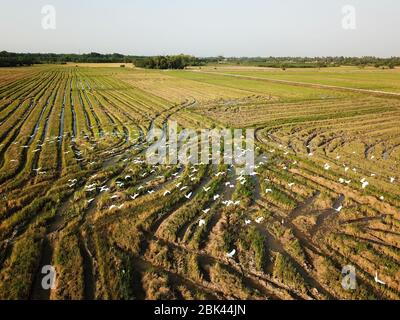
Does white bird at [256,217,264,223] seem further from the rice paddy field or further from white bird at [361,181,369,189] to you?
white bird at [361,181,369,189]

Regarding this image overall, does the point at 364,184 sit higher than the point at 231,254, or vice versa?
the point at 364,184

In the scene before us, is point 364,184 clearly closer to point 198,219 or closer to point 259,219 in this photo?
point 259,219

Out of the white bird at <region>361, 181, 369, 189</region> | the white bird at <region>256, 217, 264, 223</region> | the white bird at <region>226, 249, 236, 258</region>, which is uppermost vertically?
the white bird at <region>361, 181, 369, 189</region>

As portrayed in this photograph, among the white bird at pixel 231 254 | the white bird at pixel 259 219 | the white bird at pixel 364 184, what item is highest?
the white bird at pixel 364 184

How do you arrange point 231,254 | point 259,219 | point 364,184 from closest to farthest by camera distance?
1. point 231,254
2. point 259,219
3. point 364,184

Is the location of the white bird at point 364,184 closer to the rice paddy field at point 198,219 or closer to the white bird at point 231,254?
the rice paddy field at point 198,219

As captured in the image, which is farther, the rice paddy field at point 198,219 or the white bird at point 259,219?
the white bird at point 259,219

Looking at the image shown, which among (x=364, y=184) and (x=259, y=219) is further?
(x=364, y=184)

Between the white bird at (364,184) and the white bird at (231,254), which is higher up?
the white bird at (364,184)

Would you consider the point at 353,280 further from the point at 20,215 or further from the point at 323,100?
the point at 323,100

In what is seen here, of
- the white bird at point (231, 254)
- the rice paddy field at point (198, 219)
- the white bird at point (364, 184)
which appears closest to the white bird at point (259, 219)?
the rice paddy field at point (198, 219)

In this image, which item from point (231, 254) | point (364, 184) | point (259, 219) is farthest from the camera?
point (364, 184)

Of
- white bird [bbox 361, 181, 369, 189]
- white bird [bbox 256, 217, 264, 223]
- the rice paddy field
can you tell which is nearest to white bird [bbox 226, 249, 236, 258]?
the rice paddy field

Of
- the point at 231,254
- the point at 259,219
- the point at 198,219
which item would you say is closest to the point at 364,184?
the point at 259,219
